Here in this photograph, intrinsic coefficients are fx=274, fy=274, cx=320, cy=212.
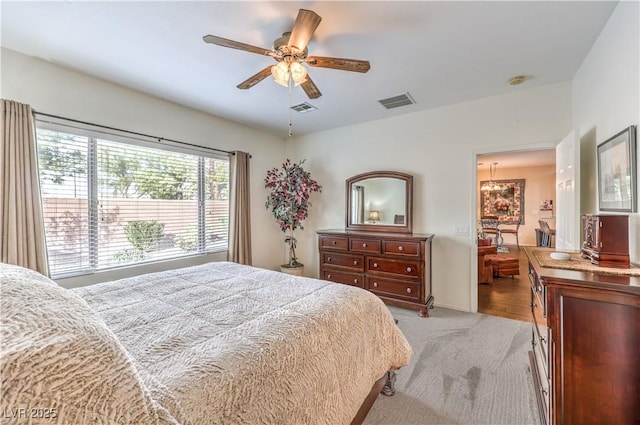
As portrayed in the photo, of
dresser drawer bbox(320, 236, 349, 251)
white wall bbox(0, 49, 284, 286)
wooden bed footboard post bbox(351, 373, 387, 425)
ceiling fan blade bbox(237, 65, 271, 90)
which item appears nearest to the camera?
wooden bed footboard post bbox(351, 373, 387, 425)

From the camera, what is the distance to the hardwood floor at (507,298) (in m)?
3.45

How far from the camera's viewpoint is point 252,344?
1.13m

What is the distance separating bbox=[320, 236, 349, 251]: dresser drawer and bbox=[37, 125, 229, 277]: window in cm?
157

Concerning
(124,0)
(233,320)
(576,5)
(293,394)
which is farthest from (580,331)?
(124,0)

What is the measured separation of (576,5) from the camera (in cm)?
184

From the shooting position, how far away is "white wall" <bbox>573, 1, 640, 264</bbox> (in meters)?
1.62

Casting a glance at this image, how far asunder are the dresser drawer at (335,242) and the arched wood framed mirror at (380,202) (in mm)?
473

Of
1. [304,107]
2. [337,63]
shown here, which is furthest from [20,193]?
[304,107]

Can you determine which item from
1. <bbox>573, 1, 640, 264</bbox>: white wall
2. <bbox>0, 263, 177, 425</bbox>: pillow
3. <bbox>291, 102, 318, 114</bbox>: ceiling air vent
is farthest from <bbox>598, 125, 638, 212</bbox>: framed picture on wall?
<bbox>291, 102, 318, 114</bbox>: ceiling air vent

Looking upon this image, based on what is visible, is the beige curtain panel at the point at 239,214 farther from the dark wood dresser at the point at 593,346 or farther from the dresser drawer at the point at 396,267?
the dark wood dresser at the point at 593,346

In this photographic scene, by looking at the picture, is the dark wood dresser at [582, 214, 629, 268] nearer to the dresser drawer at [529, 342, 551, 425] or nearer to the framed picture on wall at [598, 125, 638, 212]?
the framed picture on wall at [598, 125, 638, 212]

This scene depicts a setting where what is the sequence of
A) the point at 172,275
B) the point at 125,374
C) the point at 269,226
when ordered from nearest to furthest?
the point at 125,374, the point at 172,275, the point at 269,226

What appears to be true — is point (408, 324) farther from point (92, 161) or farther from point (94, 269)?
point (92, 161)

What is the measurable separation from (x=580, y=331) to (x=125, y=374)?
1848 mm
